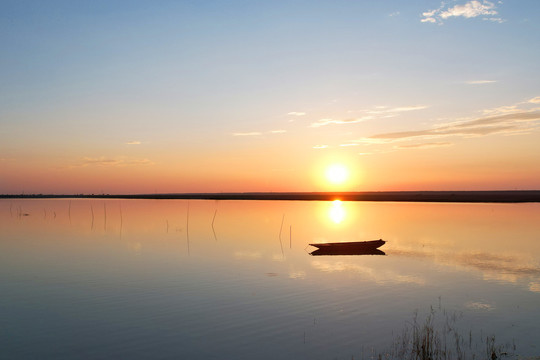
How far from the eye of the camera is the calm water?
13.7 meters

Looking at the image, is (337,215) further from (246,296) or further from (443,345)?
(443,345)

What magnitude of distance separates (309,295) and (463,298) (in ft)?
23.1

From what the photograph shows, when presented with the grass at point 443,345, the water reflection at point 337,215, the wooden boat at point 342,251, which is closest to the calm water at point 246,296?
the grass at point 443,345

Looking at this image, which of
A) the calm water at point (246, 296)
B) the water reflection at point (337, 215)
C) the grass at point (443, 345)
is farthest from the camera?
the water reflection at point (337, 215)

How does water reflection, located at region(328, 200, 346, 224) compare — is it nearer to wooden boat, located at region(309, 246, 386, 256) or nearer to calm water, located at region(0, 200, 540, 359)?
calm water, located at region(0, 200, 540, 359)

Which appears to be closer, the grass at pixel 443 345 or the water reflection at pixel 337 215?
the grass at pixel 443 345

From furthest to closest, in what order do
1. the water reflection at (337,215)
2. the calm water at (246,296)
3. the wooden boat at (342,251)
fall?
the water reflection at (337,215) < the wooden boat at (342,251) < the calm water at (246,296)

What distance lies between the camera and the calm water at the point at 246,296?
1370 cm

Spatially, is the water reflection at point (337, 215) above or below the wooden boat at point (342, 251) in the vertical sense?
above

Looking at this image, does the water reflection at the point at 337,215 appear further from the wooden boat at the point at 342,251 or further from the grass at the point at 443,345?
the grass at the point at 443,345

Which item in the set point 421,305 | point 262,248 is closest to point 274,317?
point 421,305

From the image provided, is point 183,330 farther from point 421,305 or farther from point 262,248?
point 262,248

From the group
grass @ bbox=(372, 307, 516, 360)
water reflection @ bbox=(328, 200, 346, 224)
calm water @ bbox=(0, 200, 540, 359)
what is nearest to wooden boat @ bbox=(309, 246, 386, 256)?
calm water @ bbox=(0, 200, 540, 359)

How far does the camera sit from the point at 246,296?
19766 millimetres
